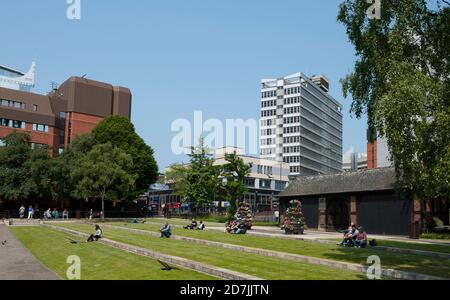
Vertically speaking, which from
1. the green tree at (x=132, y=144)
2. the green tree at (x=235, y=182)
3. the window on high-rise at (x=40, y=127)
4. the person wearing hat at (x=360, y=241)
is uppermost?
the window on high-rise at (x=40, y=127)

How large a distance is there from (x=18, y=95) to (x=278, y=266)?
7317 centimetres

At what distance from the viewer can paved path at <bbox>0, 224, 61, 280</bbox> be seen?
17375 mm

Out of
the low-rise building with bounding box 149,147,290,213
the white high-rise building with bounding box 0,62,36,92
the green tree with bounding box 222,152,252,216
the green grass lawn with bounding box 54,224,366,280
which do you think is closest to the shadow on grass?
the green grass lawn with bounding box 54,224,366,280

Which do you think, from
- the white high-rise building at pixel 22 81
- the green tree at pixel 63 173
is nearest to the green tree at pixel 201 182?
the green tree at pixel 63 173

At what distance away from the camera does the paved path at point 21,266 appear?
Answer: 1738cm

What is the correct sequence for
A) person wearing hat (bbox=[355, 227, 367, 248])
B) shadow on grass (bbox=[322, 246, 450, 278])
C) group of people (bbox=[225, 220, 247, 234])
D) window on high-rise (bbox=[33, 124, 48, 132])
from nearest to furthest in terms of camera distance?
shadow on grass (bbox=[322, 246, 450, 278]) < person wearing hat (bbox=[355, 227, 367, 248]) < group of people (bbox=[225, 220, 247, 234]) < window on high-rise (bbox=[33, 124, 48, 132])

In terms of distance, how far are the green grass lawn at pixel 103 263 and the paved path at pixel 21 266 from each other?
0.38 m

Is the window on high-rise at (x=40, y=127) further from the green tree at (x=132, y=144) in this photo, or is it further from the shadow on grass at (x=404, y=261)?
the shadow on grass at (x=404, y=261)

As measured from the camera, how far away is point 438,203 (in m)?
43.9

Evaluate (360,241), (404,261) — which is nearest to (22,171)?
(360,241)

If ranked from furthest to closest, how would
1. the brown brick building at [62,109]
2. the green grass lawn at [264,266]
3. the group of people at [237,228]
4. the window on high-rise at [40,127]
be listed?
the window on high-rise at [40,127]
the brown brick building at [62,109]
the group of people at [237,228]
the green grass lawn at [264,266]

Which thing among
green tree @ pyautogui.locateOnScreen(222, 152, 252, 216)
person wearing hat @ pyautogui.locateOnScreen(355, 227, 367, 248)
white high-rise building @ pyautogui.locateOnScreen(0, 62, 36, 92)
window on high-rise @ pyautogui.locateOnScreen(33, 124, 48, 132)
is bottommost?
person wearing hat @ pyautogui.locateOnScreen(355, 227, 367, 248)

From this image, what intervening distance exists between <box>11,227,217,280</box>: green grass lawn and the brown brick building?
49.7m

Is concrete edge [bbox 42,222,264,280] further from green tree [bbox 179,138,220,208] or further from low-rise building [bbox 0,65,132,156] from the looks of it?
low-rise building [bbox 0,65,132,156]
